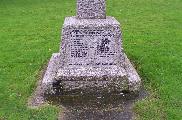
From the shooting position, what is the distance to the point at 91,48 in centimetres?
826

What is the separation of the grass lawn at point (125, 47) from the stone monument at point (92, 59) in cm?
61

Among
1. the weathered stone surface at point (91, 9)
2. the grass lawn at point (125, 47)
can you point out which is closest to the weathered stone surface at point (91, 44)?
the weathered stone surface at point (91, 9)

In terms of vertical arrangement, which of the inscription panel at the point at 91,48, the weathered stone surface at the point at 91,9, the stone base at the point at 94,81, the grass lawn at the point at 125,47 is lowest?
the grass lawn at the point at 125,47

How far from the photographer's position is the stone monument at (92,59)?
312 inches

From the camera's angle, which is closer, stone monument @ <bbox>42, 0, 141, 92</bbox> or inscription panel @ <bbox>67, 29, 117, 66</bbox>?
stone monument @ <bbox>42, 0, 141, 92</bbox>

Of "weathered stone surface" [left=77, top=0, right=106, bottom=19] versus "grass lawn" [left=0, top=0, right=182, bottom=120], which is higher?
"weathered stone surface" [left=77, top=0, right=106, bottom=19]

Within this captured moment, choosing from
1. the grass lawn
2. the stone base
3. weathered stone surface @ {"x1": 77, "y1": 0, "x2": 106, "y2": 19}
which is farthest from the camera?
weathered stone surface @ {"x1": 77, "y1": 0, "x2": 106, "y2": 19}

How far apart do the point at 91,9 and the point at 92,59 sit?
1022 millimetres

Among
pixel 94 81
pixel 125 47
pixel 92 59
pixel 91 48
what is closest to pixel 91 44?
pixel 91 48

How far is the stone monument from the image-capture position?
312 inches

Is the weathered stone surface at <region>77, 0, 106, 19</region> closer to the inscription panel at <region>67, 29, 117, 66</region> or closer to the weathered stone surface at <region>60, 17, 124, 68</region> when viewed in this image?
the weathered stone surface at <region>60, 17, 124, 68</region>

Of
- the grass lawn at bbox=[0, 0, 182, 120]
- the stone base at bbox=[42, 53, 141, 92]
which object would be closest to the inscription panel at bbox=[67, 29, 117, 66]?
the stone base at bbox=[42, 53, 141, 92]

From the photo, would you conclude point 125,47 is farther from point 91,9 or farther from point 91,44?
point 91,44

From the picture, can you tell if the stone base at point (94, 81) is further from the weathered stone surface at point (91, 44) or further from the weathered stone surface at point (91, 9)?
the weathered stone surface at point (91, 9)
